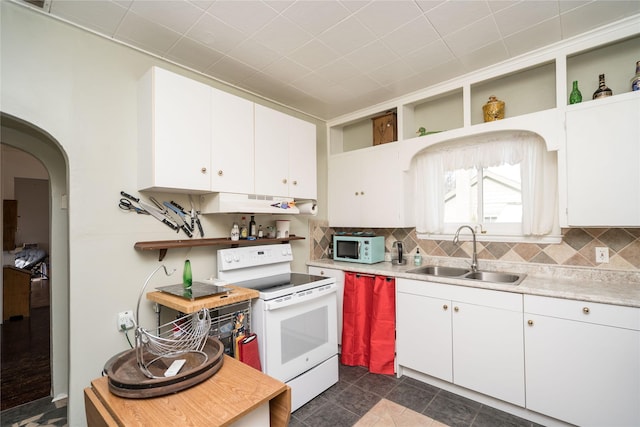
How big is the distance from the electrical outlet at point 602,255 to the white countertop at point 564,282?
3.2 inches

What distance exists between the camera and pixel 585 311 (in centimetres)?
182

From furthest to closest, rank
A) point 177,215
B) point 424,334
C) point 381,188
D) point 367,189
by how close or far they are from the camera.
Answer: point 367,189 → point 381,188 → point 424,334 → point 177,215

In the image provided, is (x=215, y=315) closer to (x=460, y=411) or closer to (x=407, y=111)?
(x=460, y=411)

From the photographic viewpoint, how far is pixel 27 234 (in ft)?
20.2

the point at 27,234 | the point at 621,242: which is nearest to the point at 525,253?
the point at 621,242

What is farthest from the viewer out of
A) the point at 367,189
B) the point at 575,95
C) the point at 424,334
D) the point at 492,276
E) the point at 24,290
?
the point at 24,290

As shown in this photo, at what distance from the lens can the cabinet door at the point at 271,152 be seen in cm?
259

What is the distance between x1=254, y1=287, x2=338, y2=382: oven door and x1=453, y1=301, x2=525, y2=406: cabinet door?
1032 mm

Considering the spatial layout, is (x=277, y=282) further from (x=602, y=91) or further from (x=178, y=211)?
(x=602, y=91)

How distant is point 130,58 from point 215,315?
2.02 m

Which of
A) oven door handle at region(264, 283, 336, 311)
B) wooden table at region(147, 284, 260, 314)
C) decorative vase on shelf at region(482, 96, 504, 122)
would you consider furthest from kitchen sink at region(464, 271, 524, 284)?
wooden table at region(147, 284, 260, 314)

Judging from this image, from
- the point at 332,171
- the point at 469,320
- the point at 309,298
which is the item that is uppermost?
the point at 332,171

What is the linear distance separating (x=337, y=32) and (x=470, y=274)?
7.51ft

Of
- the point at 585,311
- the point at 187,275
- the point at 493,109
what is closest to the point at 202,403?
the point at 187,275
